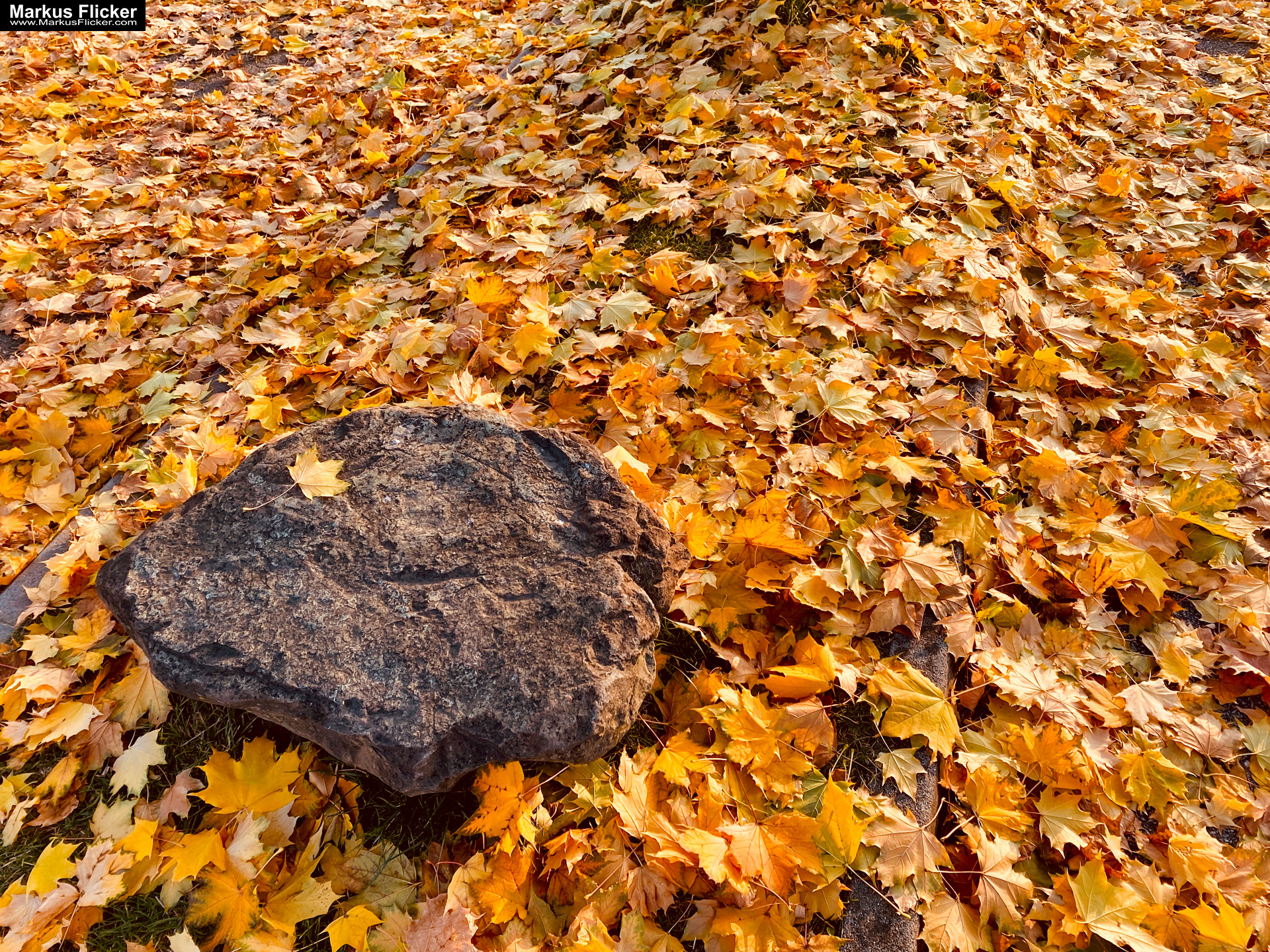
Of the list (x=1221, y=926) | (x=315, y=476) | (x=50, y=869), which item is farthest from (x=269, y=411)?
(x=1221, y=926)

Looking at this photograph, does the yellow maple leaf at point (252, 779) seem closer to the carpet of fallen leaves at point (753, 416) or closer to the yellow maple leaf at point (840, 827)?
the carpet of fallen leaves at point (753, 416)

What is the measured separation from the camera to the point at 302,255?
3.10 m

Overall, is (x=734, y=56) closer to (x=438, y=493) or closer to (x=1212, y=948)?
(x=438, y=493)

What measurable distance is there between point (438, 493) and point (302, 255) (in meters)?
1.99

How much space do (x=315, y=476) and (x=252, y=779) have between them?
708 mm

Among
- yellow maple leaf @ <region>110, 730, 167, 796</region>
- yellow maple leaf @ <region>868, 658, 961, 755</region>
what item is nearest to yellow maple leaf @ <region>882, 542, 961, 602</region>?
yellow maple leaf @ <region>868, 658, 961, 755</region>

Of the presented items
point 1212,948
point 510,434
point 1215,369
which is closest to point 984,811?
point 1212,948

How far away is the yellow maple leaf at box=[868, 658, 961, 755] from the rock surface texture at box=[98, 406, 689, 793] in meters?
0.56

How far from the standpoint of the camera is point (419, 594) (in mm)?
1560

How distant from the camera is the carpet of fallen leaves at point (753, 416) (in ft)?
4.71

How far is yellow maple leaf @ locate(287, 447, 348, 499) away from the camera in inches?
66.9

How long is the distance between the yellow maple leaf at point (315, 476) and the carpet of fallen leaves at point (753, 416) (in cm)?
57

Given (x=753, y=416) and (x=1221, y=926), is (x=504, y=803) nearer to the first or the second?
(x=753, y=416)

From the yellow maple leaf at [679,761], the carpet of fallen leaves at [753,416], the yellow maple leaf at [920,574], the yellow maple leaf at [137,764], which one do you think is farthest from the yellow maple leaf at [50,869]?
the yellow maple leaf at [920,574]
